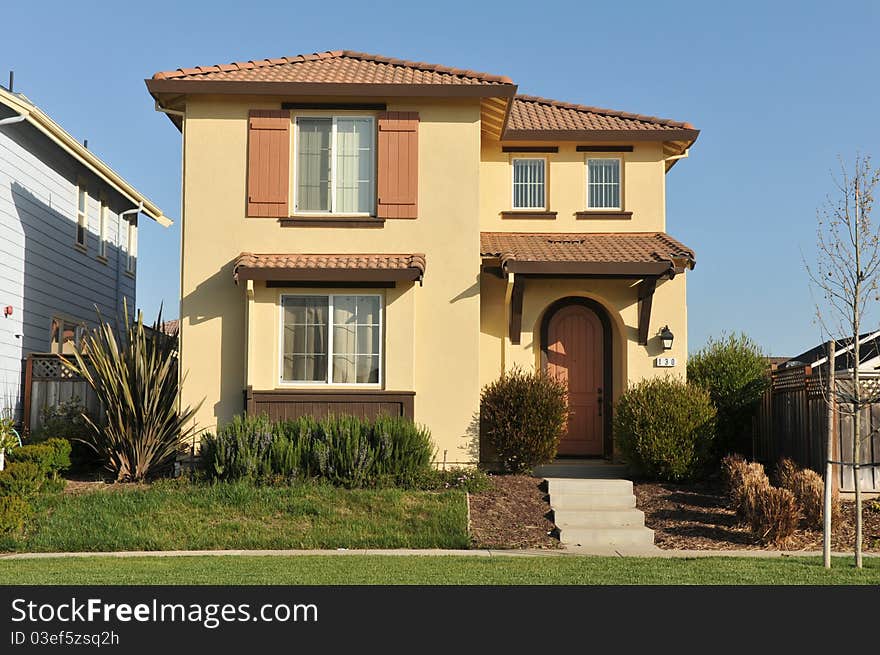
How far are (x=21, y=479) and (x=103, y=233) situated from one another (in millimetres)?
11577

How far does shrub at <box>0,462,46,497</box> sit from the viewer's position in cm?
1371

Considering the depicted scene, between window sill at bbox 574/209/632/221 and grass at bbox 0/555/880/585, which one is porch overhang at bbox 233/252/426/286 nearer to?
window sill at bbox 574/209/632/221

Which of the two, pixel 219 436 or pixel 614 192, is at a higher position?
pixel 614 192

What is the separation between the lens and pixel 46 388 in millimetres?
18172

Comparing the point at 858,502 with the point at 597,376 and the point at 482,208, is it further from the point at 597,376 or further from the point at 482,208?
the point at 482,208

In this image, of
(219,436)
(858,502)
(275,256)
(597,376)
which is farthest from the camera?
(597,376)

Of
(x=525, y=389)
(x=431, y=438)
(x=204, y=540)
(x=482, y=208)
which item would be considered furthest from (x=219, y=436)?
(x=482, y=208)

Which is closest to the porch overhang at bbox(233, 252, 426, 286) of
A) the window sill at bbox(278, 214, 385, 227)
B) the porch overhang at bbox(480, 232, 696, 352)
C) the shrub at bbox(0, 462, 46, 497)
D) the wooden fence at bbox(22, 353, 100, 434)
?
the window sill at bbox(278, 214, 385, 227)

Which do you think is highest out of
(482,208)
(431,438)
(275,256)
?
(482,208)

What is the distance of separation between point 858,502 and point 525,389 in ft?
19.1

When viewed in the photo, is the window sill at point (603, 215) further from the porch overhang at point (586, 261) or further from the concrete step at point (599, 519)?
the concrete step at point (599, 519)

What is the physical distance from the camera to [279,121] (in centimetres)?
1630

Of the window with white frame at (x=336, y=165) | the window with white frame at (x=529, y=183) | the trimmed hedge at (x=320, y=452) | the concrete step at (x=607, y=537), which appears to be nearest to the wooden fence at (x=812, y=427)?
the concrete step at (x=607, y=537)

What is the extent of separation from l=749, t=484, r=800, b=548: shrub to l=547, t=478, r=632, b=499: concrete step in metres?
2.40
